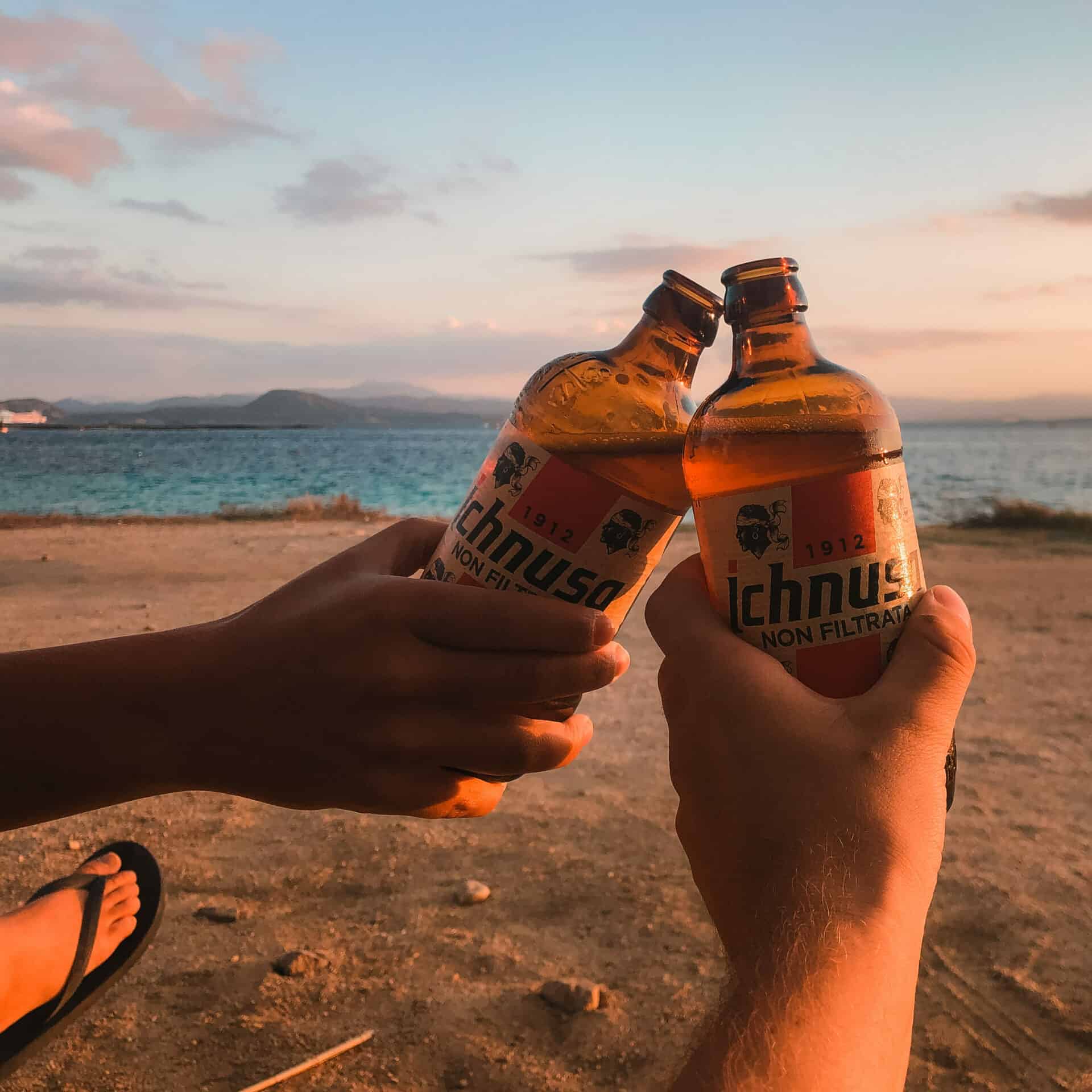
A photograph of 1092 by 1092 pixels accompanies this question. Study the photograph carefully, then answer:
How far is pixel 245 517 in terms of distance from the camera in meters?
15.6

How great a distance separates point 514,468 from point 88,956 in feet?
6.54

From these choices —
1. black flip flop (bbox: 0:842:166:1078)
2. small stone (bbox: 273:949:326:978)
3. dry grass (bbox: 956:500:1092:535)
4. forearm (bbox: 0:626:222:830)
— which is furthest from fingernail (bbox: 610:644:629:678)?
dry grass (bbox: 956:500:1092:535)

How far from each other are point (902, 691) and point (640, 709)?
12.7ft

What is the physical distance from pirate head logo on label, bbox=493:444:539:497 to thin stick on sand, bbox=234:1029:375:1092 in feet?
5.29

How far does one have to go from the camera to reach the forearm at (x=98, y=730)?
1.44 meters

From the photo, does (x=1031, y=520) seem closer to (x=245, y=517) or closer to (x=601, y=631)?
(x=245, y=517)

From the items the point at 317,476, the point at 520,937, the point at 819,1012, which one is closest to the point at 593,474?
the point at 819,1012

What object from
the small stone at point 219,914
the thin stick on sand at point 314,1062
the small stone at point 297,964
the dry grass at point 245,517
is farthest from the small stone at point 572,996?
the dry grass at point 245,517

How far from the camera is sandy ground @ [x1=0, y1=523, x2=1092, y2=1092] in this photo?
2.30m

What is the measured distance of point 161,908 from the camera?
2877mm

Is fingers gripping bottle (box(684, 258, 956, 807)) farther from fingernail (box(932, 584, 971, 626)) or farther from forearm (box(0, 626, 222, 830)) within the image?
forearm (box(0, 626, 222, 830))

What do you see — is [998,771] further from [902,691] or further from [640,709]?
[902,691]

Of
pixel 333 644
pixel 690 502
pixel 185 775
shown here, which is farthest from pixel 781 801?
pixel 185 775

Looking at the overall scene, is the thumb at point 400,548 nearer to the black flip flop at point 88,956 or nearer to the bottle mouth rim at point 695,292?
the bottle mouth rim at point 695,292
